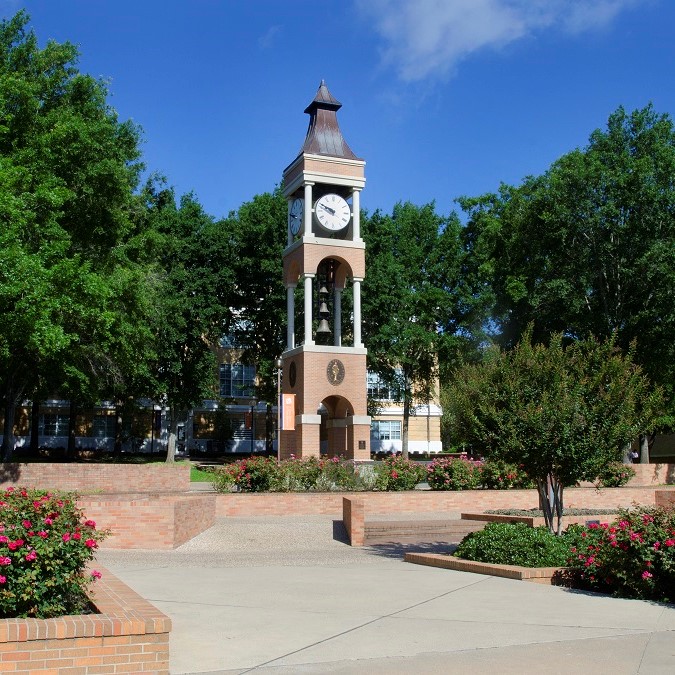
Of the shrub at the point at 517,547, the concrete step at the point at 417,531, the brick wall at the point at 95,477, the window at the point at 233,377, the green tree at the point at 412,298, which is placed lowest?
the concrete step at the point at 417,531

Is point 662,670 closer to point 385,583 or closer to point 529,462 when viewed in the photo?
point 385,583

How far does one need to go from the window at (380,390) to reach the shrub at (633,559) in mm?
37526

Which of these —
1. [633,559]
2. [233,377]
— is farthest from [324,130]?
[233,377]

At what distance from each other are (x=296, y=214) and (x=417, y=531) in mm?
16904

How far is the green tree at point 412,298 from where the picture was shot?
4609cm

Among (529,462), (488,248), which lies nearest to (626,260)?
(488,248)

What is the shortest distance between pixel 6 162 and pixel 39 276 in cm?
350

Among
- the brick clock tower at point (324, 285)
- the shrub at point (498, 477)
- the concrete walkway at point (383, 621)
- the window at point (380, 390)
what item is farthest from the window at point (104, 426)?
the concrete walkway at point (383, 621)

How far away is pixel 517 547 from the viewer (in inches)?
500

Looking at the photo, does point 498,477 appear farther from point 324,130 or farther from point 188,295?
point 188,295

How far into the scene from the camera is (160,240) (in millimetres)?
35719

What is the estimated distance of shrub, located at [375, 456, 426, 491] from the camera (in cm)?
2414

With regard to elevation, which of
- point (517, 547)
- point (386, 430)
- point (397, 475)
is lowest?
point (517, 547)

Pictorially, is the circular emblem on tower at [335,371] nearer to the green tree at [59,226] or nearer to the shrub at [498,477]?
the green tree at [59,226]
